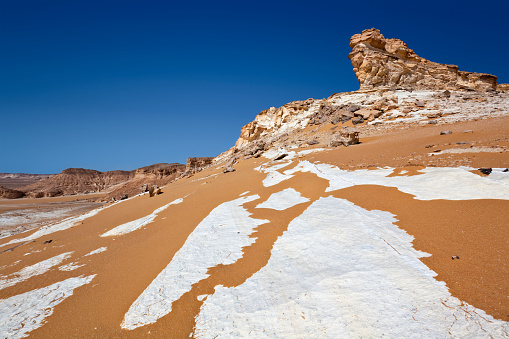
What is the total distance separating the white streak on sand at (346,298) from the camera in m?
2.74

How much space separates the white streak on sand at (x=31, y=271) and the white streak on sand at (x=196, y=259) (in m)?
3.99

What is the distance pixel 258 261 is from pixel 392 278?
2.44 metres

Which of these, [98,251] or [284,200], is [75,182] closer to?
[98,251]

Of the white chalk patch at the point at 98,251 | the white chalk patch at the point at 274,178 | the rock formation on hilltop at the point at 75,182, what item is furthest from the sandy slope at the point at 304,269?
the rock formation on hilltop at the point at 75,182

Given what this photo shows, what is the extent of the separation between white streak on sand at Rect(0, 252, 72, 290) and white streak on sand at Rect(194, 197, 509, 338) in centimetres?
561

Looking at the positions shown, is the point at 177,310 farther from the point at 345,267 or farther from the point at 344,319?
the point at 345,267

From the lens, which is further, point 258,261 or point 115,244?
point 115,244

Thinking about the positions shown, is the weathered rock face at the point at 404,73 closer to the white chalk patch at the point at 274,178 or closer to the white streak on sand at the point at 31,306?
the white chalk patch at the point at 274,178

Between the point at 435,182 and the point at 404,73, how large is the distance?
34481 mm

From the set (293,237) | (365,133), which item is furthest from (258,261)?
(365,133)

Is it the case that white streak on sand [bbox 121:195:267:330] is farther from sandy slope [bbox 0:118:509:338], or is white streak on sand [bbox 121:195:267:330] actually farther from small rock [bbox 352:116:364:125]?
small rock [bbox 352:116:364:125]

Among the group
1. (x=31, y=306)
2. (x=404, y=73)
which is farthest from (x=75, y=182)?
(x=404, y=73)

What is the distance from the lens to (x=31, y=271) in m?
6.46

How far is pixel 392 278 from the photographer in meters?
3.48
